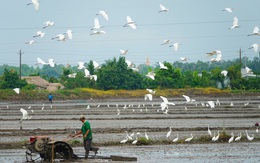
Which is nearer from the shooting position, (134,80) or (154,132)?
(154,132)

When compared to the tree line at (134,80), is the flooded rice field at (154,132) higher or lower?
lower

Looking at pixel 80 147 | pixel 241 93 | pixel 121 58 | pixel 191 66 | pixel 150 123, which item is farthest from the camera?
pixel 191 66

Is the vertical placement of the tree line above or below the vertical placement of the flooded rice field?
above

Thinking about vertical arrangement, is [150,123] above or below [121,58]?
below

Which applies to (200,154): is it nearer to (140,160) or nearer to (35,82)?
(140,160)

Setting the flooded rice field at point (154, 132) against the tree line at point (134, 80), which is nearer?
the flooded rice field at point (154, 132)

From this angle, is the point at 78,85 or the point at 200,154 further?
the point at 78,85

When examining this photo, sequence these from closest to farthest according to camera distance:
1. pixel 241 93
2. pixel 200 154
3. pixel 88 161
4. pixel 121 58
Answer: pixel 88 161, pixel 200 154, pixel 241 93, pixel 121 58

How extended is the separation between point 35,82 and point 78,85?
1135 cm

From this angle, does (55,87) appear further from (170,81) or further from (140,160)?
(140,160)

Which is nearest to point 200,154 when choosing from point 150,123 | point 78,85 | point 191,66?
point 150,123

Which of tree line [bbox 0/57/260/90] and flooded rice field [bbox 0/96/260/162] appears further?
tree line [bbox 0/57/260/90]

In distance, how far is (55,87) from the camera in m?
95.8

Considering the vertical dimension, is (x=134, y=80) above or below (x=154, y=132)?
above
